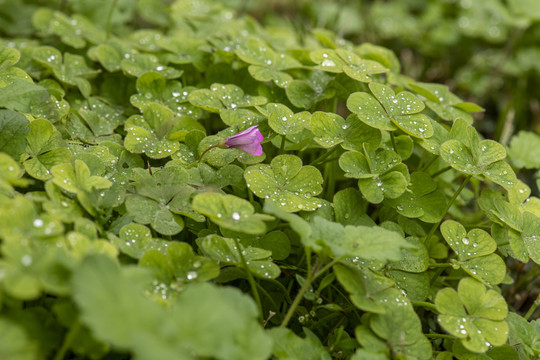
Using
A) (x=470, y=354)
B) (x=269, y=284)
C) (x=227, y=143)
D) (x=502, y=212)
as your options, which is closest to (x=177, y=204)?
(x=227, y=143)

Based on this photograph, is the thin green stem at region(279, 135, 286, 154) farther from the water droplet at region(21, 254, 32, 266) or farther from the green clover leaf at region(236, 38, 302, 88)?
the water droplet at region(21, 254, 32, 266)

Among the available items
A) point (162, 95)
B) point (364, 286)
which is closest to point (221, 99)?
point (162, 95)

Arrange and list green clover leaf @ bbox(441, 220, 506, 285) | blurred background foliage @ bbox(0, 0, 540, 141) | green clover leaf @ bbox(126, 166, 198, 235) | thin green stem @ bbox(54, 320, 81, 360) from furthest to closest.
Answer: blurred background foliage @ bbox(0, 0, 540, 141) < green clover leaf @ bbox(441, 220, 506, 285) < green clover leaf @ bbox(126, 166, 198, 235) < thin green stem @ bbox(54, 320, 81, 360)

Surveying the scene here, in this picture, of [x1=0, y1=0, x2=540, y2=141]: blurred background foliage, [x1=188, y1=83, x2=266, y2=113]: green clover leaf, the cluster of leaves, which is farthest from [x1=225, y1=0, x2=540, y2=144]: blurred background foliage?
[x1=188, y1=83, x2=266, y2=113]: green clover leaf

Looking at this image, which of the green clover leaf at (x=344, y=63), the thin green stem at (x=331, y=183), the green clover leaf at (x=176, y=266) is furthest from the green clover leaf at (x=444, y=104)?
the green clover leaf at (x=176, y=266)

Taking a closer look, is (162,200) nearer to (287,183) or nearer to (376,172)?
(287,183)

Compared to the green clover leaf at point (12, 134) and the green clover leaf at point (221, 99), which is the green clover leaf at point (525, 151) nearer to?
the green clover leaf at point (221, 99)

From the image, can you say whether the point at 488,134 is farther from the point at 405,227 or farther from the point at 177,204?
the point at 177,204
